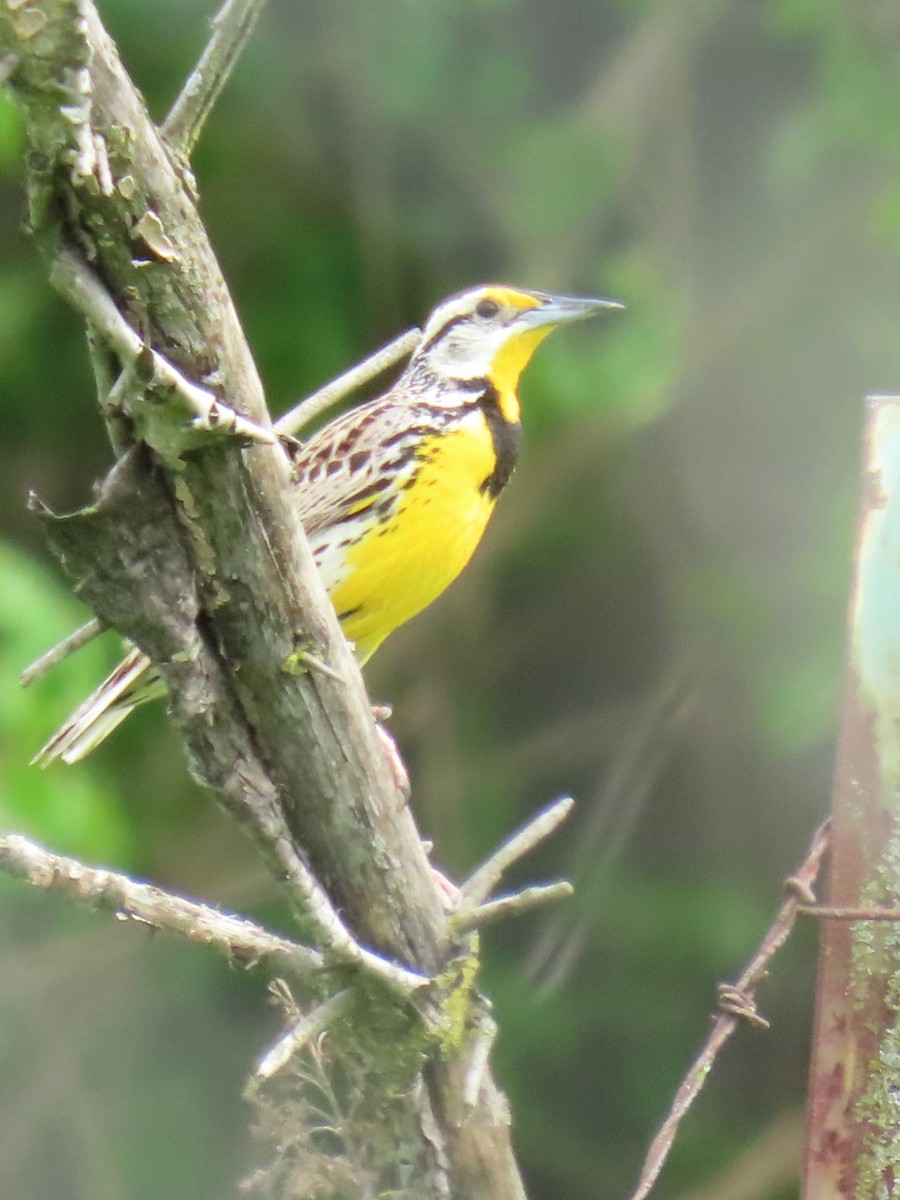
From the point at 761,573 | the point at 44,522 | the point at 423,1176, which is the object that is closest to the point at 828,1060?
the point at 423,1176

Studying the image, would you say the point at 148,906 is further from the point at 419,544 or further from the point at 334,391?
the point at 419,544

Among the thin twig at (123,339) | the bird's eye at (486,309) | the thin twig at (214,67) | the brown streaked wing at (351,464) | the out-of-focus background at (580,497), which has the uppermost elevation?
the thin twig at (214,67)

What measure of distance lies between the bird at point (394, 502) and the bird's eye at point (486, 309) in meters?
0.18

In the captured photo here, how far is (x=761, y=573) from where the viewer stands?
A: 4.70 meters

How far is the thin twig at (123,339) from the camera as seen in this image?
123cm

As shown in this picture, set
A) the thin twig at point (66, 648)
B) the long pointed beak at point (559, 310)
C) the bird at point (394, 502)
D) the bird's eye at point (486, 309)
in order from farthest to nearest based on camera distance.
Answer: the bird's eye at point (486, 309)
the long pointed beak at point (559, 310)
the bird at point (394, 502)
the thin twig at point (66, 648)

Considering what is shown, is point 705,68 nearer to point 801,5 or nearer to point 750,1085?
point 801,5

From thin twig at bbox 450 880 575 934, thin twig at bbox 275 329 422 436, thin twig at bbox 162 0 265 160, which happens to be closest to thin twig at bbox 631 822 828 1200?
thin twig at bbox 450 880 575 934

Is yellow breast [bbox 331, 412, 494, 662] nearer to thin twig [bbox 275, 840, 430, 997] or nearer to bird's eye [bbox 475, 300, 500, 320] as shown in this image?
bird's eye [bbox 475, 300, 500, 320]

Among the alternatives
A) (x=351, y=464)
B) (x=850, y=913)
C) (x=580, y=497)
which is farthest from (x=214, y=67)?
(x=580, y=497)

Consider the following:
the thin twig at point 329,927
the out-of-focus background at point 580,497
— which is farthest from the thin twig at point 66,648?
the out-of-focus background at point 580,497

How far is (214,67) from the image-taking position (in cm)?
125

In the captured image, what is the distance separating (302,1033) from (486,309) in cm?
196

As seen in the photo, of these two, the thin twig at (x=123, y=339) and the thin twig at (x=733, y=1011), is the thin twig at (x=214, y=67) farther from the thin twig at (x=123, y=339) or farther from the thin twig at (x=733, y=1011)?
the thin twig at (x=733, y=1011)
